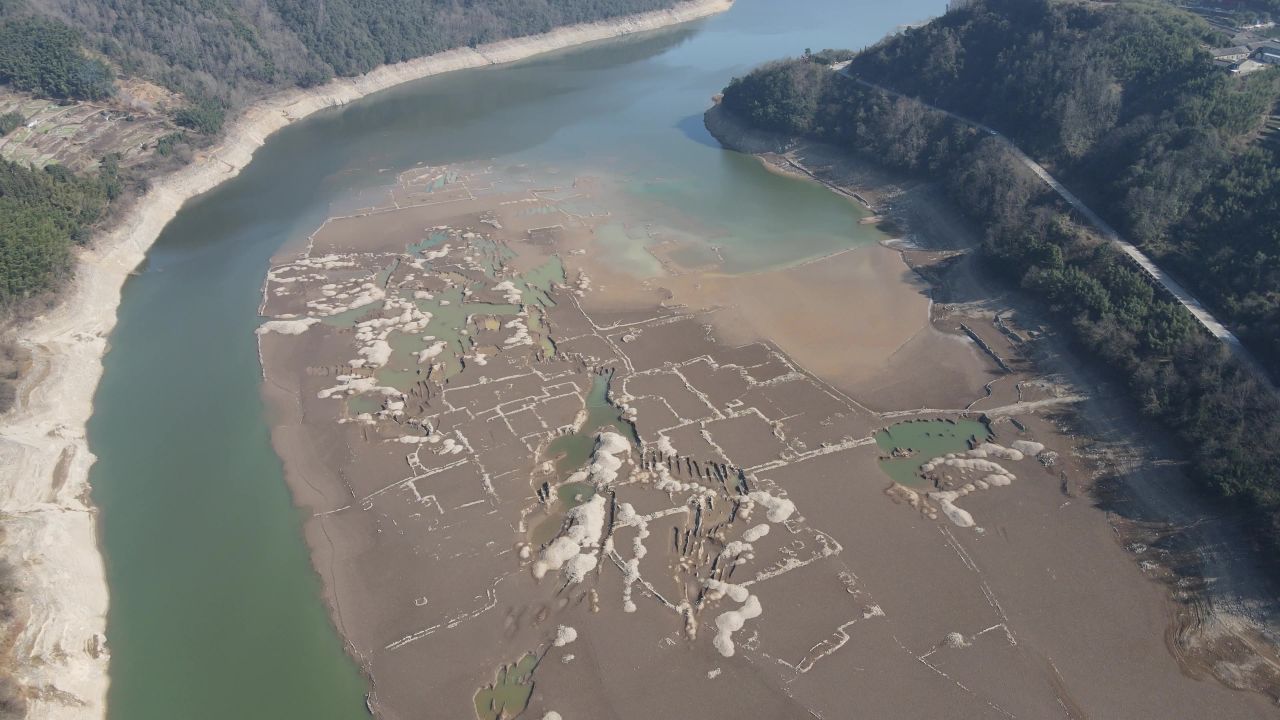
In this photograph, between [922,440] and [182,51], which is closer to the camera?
[922,440]

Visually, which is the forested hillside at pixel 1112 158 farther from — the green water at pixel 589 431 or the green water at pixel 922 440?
the green water at pixel 589 431

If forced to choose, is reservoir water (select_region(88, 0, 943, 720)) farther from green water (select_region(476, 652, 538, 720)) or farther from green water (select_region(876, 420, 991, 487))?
green water (select_region(876, 420, 991, 487))

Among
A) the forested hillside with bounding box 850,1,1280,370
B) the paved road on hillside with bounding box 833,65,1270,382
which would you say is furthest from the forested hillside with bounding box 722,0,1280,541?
the paved road on hillside with bounding box 833,65,1270,382

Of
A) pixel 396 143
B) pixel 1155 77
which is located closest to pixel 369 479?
pixel 396 143

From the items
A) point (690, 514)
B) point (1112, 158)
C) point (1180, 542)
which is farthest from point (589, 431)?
point (1112, 158)

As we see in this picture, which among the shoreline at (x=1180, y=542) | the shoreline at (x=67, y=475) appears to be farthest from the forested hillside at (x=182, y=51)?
the shoreline at (x=1180, y=542)

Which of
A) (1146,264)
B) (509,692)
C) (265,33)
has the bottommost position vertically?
(509,692)

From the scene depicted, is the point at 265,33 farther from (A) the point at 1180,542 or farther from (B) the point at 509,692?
(A) the point at 1180,542

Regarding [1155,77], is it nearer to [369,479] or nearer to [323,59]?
[369,479]
